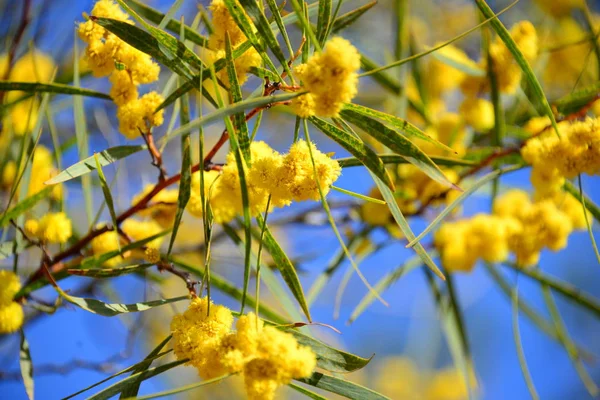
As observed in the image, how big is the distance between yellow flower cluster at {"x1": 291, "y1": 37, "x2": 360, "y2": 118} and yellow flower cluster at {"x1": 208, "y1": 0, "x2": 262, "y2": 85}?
136 millimetres

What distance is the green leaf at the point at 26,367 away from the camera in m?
0.77

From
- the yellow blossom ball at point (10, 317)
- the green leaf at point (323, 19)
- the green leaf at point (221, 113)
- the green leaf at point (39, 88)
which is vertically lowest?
the yellow blossom ball at point (10, 317)

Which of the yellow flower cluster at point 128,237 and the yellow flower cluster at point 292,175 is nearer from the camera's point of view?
the yellow flower cluster at point 292,175

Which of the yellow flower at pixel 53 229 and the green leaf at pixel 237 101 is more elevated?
the green leaf at pixel 237 101

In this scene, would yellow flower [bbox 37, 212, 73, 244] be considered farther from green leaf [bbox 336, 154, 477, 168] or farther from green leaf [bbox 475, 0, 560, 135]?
green leaf [bbox 475, 0, 560, 135]

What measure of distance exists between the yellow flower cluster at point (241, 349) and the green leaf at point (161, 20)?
15.1 inches

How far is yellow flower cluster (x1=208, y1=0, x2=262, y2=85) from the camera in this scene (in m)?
0.67

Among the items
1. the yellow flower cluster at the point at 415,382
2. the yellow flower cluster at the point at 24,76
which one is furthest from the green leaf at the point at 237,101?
the yellow flower cluster at the point at 415,382

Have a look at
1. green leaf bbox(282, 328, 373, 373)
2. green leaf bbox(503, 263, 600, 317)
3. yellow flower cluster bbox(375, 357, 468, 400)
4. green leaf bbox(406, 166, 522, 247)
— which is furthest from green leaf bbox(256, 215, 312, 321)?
yellow flower cluster bbox(375, 357, 468, 400)

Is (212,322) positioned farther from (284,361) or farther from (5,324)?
(5,324)

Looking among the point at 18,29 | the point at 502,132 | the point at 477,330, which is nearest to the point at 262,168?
the point at 502,132

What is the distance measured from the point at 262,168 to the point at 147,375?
274 mm

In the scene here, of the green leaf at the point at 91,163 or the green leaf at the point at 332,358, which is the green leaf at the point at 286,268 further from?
the green leaf at the point at 91,163

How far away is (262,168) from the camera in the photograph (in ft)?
2.12
